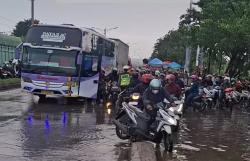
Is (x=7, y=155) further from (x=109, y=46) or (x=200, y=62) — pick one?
(x=200, y=62)

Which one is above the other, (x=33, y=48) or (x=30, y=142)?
(x=33, y=48)

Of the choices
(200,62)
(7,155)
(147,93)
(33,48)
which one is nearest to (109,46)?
(33,48)

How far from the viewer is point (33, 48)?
69.4ft

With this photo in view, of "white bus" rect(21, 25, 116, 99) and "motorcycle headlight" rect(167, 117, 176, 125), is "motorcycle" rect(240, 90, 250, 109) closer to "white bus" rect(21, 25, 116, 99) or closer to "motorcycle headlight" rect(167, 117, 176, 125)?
"white bus" rect(21, 25, 116, 99)

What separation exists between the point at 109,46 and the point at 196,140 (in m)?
18.0

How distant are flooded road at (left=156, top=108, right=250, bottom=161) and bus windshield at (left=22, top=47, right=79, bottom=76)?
5.17 metres

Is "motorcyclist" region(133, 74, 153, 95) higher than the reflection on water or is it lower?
higher

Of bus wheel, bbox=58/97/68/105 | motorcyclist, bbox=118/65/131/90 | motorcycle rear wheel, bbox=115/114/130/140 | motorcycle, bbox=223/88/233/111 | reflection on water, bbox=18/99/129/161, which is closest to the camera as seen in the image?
reflection on water, bbox=18/99/129/161

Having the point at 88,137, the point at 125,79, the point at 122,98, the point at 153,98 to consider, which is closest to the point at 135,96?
the point at 153,98

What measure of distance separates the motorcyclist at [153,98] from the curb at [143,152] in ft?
2.15

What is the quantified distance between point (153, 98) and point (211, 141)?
240 centimetres

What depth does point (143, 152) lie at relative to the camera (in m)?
9.71

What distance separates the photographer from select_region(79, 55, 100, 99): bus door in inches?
861

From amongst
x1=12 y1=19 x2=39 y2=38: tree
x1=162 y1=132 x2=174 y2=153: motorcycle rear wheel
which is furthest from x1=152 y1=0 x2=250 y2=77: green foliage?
x1=12 y1=19 x2=39 y2=38: tree
